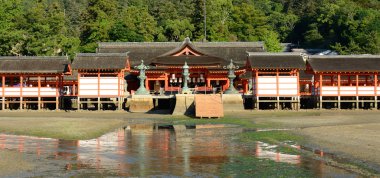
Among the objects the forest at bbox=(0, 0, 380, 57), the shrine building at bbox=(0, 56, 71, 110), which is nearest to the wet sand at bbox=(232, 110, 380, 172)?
the shrine building at bbox=(0, 56, 71, 110)

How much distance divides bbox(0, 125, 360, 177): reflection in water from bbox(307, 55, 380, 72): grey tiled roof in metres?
22.3

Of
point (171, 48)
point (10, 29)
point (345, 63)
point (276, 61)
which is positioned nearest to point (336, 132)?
point (276, 61)

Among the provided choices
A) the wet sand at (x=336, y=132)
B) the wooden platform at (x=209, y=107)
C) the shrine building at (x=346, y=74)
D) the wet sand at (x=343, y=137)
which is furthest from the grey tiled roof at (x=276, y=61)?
the wet sand at (x=343, y=137)

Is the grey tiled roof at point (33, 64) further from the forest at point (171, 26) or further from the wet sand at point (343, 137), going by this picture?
the wet sand at point (343, 137)

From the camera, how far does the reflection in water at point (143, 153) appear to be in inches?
→ 694

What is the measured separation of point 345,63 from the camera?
49844 millimetres

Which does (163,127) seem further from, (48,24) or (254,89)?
(48,24)

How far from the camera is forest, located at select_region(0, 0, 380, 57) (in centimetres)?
6881

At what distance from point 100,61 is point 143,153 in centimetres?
2984

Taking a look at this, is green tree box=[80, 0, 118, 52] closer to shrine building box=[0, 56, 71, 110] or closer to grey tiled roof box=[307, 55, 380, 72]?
shrine building box=[0, 56, 71, 110]

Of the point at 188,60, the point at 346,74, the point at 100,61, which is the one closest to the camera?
the point at 346,74

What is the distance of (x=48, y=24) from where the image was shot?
234 feet

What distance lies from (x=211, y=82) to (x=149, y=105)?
12972mm

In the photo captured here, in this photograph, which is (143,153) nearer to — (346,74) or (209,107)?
(209,107)
